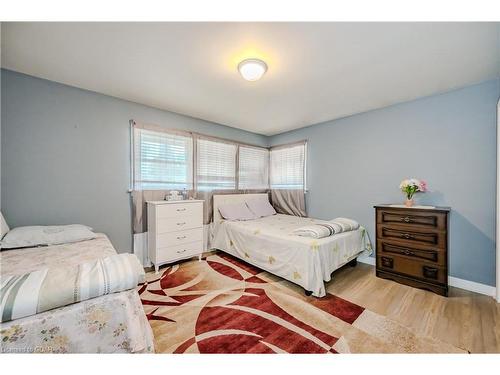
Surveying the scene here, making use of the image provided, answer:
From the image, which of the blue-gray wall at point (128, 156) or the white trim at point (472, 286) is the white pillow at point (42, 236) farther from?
the white trim at point (472, 286)

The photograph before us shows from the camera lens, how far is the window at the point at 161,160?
2.81m

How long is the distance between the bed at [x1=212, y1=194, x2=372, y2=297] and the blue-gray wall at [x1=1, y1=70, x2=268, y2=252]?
1511 mm

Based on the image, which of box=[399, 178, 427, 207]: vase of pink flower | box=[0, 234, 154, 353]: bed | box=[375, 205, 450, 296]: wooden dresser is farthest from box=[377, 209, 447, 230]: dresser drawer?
box=[0, 234, 154, 353]: bed

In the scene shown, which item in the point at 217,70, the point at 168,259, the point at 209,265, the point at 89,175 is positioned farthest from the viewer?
the point at 209,265

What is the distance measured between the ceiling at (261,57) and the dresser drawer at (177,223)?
166 centimetres

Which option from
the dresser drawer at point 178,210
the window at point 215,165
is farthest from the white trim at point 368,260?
→ the dresser drawer at point 178,210

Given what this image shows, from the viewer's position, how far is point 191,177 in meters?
3.33

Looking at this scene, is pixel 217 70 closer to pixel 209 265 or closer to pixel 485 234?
pixel 209 265

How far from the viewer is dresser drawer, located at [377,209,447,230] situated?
2135 millimetres

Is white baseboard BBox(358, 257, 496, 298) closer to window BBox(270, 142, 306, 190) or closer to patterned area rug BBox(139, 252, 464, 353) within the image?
patterned area rug BBox(139, 252, 464, 353)

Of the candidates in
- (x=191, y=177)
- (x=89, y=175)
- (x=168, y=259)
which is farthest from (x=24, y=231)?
(x=191, y=177)
